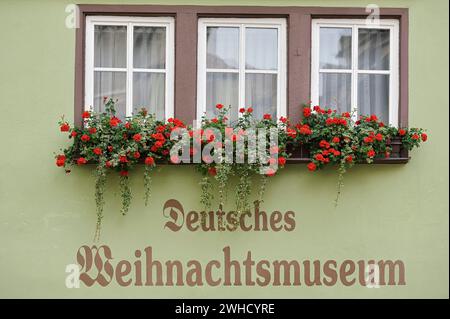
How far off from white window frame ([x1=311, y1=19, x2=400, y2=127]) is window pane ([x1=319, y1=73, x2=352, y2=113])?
5 centimetres

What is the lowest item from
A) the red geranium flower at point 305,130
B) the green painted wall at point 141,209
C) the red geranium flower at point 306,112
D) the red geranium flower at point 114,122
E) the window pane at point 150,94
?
the green painted wall at point 141,209

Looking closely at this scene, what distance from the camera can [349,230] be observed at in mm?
7488

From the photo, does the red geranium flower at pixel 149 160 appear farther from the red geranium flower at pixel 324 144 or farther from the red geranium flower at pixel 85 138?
the red geranium flower at pixel 324 144

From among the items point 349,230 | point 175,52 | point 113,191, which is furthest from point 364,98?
point 113,191

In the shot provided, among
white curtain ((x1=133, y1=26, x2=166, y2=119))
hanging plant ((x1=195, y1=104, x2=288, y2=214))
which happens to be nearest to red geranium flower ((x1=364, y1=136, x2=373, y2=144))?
hanging plant ((x1=195, y1=104, x2=288, y2=214))

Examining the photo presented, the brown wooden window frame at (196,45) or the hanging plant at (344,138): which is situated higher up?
the brown wooden window frame at (196,45)

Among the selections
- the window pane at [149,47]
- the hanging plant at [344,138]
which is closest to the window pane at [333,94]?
the hanging plant at [344,138]

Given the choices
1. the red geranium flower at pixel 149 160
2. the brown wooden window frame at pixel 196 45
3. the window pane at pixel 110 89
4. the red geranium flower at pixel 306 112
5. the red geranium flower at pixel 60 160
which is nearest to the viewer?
the red geranium flower at pixel 149 160

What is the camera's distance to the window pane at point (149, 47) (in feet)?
25.4

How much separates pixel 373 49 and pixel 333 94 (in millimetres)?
599

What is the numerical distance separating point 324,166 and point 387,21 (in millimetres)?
1566

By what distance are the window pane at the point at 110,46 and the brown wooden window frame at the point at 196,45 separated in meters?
0.17

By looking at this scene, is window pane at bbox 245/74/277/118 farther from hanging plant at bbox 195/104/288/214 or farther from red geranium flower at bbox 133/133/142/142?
red geranium flower at bbox 133/133/142/142

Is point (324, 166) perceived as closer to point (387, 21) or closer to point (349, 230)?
point (349, 230)
